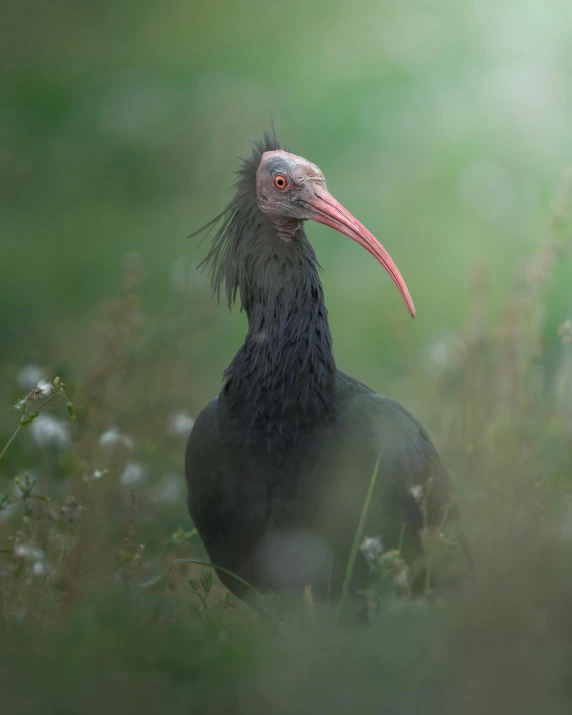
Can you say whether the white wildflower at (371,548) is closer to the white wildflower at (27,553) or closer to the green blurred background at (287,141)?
the white wildflower at (27,553)

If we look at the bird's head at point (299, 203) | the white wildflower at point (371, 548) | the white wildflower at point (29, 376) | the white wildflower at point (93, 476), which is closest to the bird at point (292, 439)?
the bird's head at point (299, 203)

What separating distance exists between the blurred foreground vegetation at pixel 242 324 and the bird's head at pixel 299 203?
888 mm

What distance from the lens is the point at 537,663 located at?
2.13 m

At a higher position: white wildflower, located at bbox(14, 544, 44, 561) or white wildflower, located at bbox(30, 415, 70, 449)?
white wildflower, located at bbox(30, 415, 70, 449)

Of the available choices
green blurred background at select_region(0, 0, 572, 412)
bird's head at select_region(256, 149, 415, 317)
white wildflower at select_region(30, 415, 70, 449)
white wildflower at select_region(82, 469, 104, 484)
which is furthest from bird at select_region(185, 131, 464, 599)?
green blurred background at select_region(0, 0, 572, 412)

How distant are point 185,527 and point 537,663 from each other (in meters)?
3.64

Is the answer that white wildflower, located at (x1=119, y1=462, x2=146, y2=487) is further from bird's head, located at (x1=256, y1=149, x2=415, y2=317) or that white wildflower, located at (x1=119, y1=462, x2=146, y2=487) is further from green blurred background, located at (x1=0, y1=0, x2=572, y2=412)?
green blurred background, located at (x1=0, y1=0, x2=572, y2=412)

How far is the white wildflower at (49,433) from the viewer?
4547 mm

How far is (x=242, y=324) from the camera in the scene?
8.70 metres

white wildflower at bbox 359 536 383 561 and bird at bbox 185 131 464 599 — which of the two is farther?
bird at bbox 185 131 464 599

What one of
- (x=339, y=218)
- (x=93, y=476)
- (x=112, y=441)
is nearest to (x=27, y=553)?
(x=93, y=476)

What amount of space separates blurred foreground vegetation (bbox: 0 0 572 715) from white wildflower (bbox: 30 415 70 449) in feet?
0.04

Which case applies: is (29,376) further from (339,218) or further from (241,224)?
(339,218)

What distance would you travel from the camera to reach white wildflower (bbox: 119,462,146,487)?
457 centimetres
